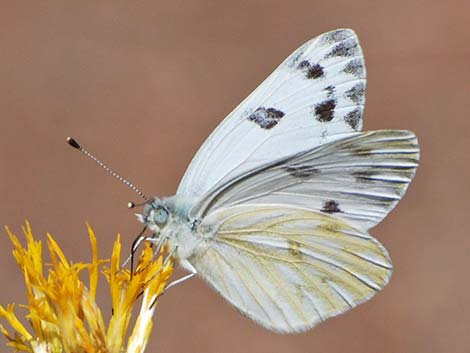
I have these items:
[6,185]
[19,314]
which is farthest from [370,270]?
[6,185]

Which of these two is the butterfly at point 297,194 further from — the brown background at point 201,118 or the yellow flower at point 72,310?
the brown background at point 201,118

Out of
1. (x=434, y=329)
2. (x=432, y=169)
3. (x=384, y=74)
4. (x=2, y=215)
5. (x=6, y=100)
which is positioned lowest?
(x=434, y=329)

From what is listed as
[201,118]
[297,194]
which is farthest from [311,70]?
[201,118]

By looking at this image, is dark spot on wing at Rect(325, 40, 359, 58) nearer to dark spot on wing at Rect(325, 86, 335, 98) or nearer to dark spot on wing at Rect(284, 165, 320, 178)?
dark spot on wing at Rect(325, 86, 335, 98)

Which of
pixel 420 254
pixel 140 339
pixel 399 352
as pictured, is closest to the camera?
pixel 140 339

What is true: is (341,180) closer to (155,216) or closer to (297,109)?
(297,109)

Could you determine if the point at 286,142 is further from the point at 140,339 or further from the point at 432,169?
the point at 432,169

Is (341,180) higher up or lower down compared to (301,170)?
lower down
